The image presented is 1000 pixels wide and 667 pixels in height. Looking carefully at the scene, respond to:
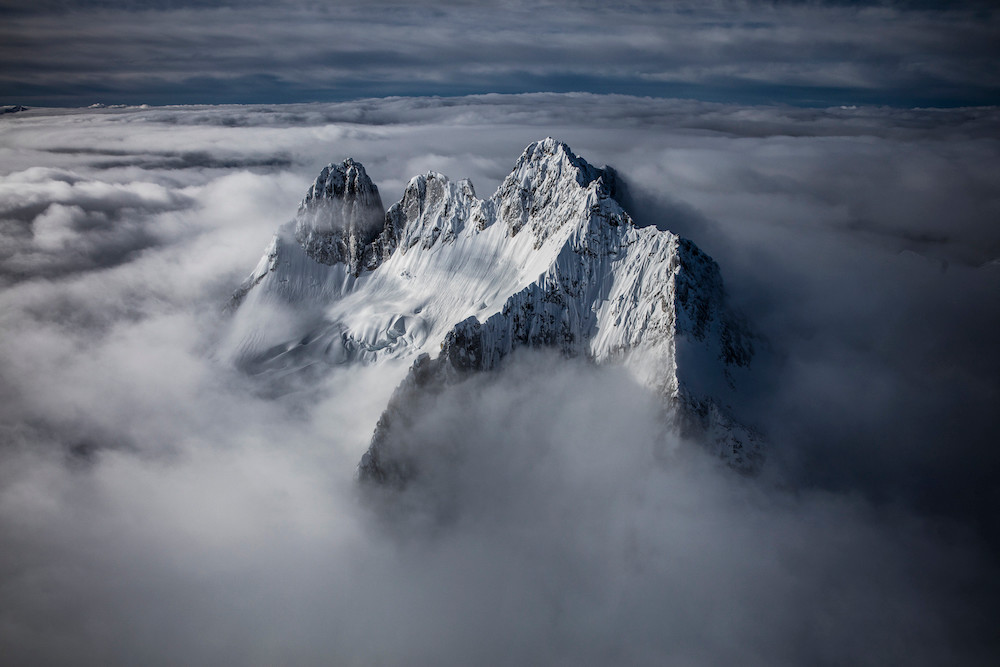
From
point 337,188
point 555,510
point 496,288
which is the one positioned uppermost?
point 337,188

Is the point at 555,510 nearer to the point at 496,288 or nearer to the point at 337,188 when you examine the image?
the point at 496,288

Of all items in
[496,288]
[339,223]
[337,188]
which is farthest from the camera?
[339,223]

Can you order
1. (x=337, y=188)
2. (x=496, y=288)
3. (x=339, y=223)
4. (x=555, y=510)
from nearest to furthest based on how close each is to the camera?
(x=555, y=510)
(x=496, y=288)
(x=337, y=188)
(x=339, y=223)

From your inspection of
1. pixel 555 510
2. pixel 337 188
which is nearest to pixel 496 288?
pixel 555 510

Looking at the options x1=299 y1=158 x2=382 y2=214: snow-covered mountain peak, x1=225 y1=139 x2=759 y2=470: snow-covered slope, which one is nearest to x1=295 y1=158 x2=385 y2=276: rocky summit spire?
x1=299 y1=158 x2=382 y2=214: snow-covered mountain peak

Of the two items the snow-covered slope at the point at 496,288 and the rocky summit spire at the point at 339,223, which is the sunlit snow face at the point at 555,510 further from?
the rocky summit spire at the point at 339,223

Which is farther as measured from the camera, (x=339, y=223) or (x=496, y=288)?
(x=339, y=223)

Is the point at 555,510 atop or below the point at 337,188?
below
